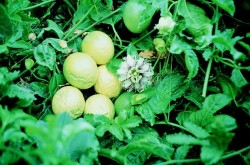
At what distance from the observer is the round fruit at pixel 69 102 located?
1.24 metres

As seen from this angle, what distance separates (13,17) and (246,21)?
76cm

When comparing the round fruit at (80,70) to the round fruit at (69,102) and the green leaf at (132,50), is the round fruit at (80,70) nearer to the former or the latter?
the round fruit at (69,102)

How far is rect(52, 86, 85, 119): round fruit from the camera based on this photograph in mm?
1241

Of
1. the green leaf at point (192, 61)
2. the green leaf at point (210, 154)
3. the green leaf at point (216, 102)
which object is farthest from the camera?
the green leaf at point (192, 61)

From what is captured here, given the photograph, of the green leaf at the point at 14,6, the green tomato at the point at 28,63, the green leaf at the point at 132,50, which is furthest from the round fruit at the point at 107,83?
the green leaf at the point at 14,6

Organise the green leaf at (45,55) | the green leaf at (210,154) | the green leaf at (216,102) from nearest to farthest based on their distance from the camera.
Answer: the green leaf at (210,154) → the green leaf at (216,102) → the green leaf at (45,55)

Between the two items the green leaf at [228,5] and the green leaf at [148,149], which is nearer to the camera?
the green leaf at [148,149]

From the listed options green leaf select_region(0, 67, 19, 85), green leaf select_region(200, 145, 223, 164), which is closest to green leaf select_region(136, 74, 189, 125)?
green leaf select_region(200, 145, 223, 164)

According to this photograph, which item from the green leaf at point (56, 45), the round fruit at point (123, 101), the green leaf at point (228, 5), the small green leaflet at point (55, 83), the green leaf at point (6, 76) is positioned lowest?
the round fruit at point (123, 101)

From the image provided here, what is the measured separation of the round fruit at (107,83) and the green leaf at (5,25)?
35cm

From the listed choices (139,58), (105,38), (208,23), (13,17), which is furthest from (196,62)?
(13,17)

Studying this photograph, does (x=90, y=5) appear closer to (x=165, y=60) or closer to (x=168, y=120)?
(x=165, y=60)

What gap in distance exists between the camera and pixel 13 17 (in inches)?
45.4

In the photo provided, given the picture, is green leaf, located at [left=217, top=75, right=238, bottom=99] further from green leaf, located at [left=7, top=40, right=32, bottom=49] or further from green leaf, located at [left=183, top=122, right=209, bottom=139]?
green leaf, located at [left=7, top=40, right=32, bottom=49]
